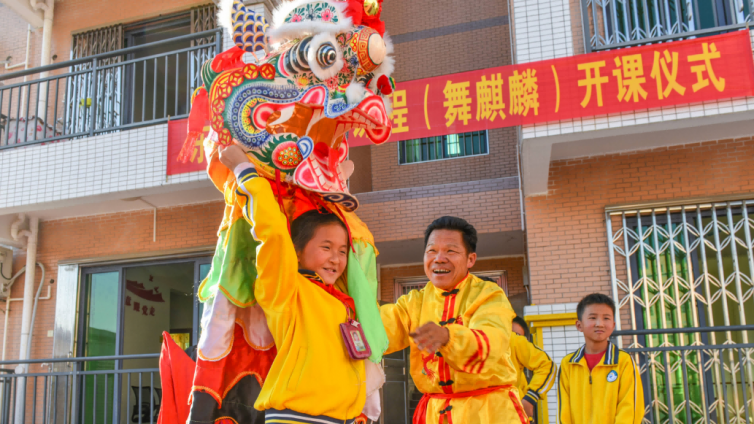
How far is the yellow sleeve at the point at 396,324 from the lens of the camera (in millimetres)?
3008

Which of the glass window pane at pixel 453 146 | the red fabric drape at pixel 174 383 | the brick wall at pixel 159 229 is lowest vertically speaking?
the red fabric drape at pixel 174 383

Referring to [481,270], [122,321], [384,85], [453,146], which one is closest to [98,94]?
[122,321]

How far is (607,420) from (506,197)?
488cm

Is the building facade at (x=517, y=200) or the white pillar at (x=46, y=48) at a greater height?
the white pillar at (x=46, y=48)

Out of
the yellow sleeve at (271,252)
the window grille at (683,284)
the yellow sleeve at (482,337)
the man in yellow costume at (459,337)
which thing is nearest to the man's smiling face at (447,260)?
the man in yellow costume at (459,337)

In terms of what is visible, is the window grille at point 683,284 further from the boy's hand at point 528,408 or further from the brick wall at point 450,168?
the brick wall at point 450,168

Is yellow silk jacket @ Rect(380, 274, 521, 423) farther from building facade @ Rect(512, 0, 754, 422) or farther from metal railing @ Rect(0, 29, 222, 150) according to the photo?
metal railing @ Rect(0, 29, 222, 150)

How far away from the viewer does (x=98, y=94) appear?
27.6 ft

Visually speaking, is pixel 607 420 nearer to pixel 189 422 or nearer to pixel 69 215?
pixel 189 422

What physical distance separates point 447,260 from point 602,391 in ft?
6.27

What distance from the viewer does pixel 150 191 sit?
286 inches

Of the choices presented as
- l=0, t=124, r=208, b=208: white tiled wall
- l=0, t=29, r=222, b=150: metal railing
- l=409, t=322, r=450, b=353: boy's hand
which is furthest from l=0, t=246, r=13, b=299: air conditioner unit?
l=409, t=322, r=450, b=353: boy's hand

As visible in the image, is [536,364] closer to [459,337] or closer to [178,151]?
[459,337]

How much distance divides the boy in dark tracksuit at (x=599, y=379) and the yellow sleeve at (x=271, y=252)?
8.84 ft
